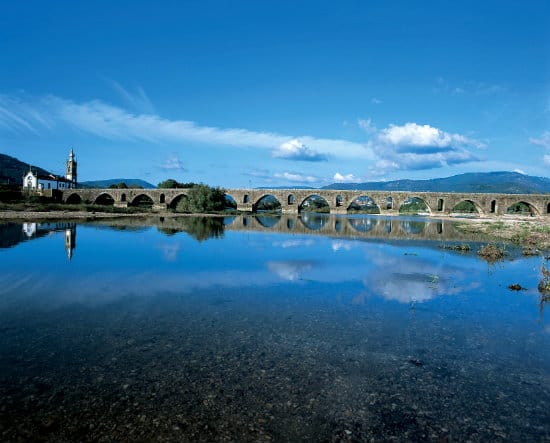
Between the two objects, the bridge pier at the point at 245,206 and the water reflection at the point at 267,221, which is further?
the bridge pier at the point at 245,206

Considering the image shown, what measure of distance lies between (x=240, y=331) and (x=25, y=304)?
21.0 feet

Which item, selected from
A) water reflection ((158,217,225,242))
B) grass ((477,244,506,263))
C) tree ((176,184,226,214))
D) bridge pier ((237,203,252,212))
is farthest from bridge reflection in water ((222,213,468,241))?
bridge pier ((237,203,252,212))

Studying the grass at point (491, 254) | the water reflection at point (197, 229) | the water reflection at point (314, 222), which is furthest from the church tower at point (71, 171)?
the grass at point (491, 254)

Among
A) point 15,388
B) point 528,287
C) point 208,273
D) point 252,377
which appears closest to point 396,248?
point 528,287

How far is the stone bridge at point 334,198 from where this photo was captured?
83.6 meters

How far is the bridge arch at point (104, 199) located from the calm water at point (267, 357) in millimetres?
89485

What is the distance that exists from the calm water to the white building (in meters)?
94.4

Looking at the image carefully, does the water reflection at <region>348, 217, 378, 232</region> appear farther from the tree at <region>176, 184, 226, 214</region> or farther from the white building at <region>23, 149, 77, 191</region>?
the white building at <region>23, 149, 77, 191</region>

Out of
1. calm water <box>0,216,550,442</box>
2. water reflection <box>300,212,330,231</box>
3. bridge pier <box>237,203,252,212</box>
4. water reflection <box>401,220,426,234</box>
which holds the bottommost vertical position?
calm water <box>0,216,550,442</box>

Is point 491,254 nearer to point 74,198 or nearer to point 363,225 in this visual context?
point 363,225

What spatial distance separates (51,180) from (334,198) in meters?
79.9

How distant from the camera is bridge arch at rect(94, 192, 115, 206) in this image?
9900cm

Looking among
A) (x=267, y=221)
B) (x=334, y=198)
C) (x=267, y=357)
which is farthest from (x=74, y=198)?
(x=267, y=357)

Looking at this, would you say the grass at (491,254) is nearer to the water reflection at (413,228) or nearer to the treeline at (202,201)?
the water reflection at (413,228)
